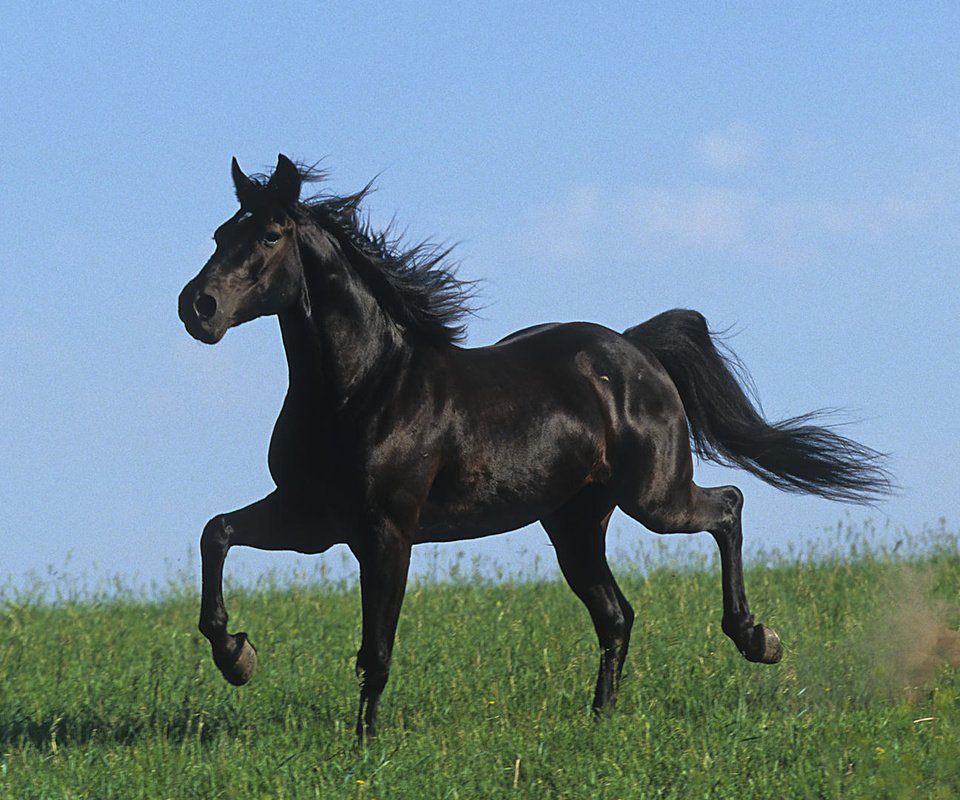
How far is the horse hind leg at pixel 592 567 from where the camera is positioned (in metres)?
7.45

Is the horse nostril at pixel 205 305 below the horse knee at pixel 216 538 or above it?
above

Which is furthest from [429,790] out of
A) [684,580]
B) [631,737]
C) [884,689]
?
[684,580]

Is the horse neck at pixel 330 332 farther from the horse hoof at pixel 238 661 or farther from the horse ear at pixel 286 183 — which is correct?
the horse hoof at pixel 238 661

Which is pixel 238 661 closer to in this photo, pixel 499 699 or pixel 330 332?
pixel 499 699

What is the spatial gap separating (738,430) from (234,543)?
3.33 meters

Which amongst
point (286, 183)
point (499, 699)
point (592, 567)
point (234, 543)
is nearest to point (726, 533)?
point (592, 567)

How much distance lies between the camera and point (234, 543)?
257 inches

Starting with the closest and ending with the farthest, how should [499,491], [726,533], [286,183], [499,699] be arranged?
[286,183] → [499,491] → [499,699] → [726,533]

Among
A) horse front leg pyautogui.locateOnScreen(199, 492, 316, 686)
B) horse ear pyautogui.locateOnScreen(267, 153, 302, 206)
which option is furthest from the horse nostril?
horse front leg pyautogui.locateOnScreen(199, 492, 316, 686)

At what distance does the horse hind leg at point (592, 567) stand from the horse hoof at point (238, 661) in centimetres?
187

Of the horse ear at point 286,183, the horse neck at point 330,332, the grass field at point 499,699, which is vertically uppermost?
the horse ear at point 286,183

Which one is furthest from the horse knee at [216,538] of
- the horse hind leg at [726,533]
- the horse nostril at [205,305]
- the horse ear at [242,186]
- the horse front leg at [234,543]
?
the horse hind leg at [726,533]

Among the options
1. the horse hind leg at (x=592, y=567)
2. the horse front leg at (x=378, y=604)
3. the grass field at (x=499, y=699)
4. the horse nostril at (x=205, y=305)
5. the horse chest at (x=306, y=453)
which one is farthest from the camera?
the horse hind leg at (x=592, y=567)

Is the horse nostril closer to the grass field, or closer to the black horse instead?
the black horse
